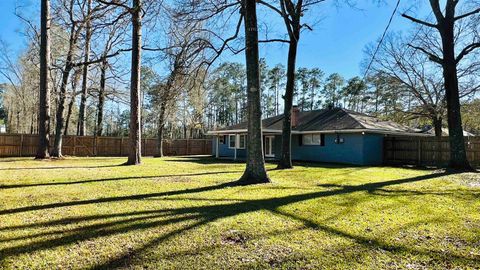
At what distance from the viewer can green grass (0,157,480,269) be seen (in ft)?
11.0

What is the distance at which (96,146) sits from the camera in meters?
24.4

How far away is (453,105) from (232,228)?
1291 centimetres

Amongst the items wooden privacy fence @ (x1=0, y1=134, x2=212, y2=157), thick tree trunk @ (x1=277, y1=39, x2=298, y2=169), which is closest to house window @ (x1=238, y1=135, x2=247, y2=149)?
wooden privacy fence @ (x1=0, y1=134, x2=212, y2=157)

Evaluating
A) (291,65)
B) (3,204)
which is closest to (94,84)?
(291,65)

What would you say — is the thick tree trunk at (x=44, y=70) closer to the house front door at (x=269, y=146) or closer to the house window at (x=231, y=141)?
the house window at (x=231, y=141)

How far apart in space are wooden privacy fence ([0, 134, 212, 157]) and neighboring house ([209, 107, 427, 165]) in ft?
21.0

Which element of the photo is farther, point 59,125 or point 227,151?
point 227,151

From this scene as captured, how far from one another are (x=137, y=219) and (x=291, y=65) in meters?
10.8

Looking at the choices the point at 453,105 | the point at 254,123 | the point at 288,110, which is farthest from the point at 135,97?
the point at 453,105

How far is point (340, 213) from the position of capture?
5.49 metres

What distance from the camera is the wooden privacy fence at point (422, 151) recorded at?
1620cm

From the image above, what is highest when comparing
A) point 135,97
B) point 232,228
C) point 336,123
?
point 135,97

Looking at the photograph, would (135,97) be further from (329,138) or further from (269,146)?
(329,138)

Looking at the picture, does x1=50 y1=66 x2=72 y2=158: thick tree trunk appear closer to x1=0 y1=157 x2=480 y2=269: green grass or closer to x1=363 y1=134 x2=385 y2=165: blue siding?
x1=0 y1=157 x2=480 y2=269: green grass
